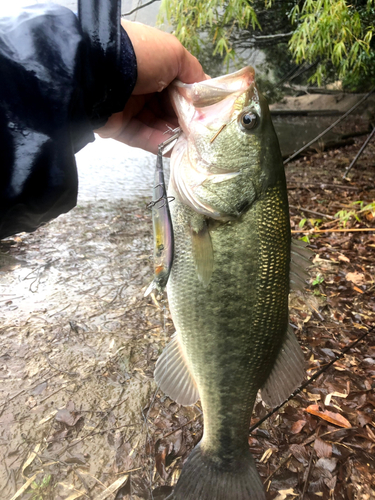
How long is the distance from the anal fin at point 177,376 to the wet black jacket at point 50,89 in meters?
0.90

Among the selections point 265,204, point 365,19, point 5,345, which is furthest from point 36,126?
point 365,19

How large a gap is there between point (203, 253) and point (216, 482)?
1144 mm

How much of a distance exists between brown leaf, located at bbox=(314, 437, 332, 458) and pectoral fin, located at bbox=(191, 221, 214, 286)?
163 centimetres

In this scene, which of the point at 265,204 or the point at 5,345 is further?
the point at 5,345

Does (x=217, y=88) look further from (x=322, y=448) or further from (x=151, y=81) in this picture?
(x=322, y=448)

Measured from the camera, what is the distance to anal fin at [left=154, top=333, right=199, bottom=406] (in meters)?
1.70

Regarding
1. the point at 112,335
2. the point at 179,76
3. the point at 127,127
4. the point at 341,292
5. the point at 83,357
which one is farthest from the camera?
the point at 341,292

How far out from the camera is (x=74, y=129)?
54.6 inches

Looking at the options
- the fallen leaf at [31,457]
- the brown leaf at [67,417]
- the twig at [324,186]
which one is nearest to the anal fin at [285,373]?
the brown leaf at [67,417]

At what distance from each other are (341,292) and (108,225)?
3666 mm

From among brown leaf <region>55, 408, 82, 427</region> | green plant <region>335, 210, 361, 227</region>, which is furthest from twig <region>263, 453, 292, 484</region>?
green plant <region>335, 210, 361, 227</region>

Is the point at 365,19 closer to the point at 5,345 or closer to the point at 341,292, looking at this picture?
the point at 341,292

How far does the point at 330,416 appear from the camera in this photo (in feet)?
8.11

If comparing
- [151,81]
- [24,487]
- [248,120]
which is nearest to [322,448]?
[24,487]
